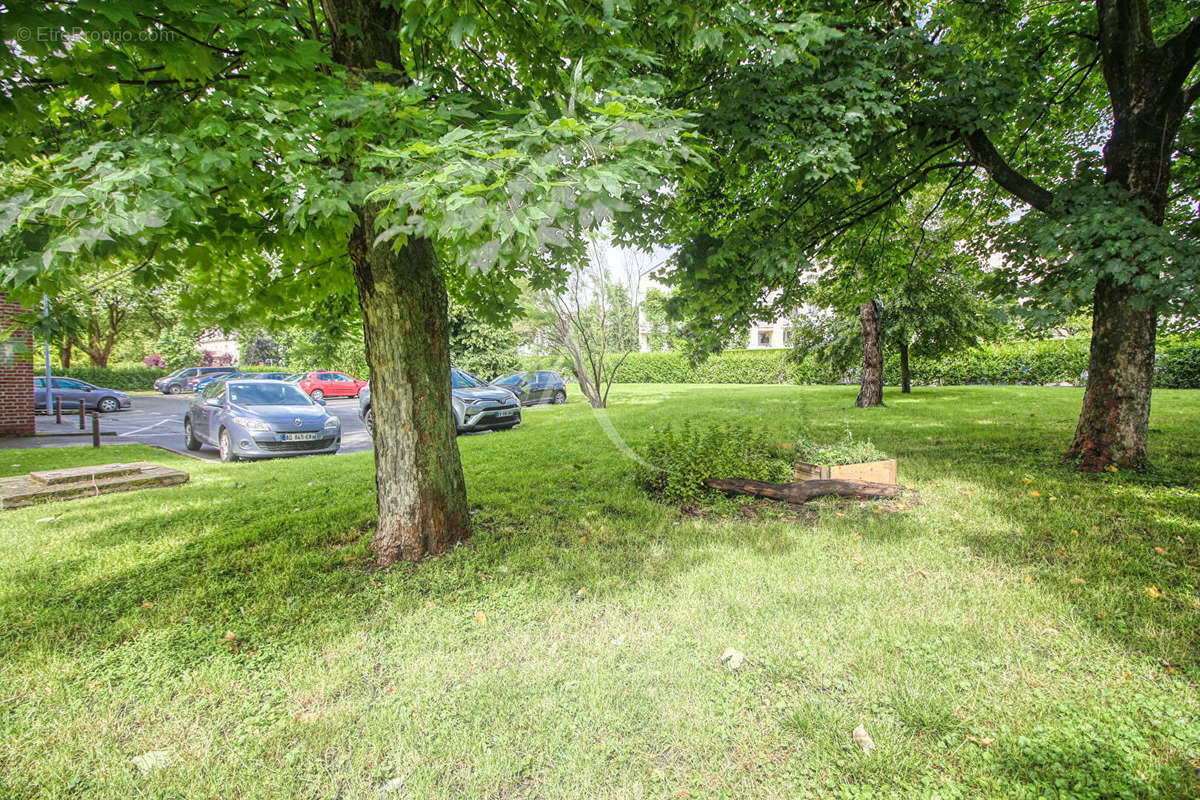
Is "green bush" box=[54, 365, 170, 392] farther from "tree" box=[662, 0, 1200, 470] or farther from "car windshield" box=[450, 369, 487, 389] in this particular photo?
"tree" box=[662, 0, 1200, 470]

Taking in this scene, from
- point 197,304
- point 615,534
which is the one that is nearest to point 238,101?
point 197,304

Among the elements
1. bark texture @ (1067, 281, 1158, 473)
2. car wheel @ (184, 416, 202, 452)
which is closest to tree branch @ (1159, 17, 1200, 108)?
bark texture @ (1067, 281, 1158, 473)

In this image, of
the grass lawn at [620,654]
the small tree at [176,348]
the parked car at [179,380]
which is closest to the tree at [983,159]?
the grass lawn at [620,654]

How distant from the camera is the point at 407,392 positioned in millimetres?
3830

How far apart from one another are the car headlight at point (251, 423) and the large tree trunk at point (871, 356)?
599 inches

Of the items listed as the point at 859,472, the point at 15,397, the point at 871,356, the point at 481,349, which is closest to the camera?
the point at 859,472

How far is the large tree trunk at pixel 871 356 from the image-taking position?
14.4 metres

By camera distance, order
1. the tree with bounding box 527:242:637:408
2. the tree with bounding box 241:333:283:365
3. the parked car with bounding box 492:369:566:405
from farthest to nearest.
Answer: the tree with bounding box 241:333:283:365 → the parked car with bounding box 492:369:566:405 → the tree with bounding box 527:242:637:408

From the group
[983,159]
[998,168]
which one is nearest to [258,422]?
[983,159]

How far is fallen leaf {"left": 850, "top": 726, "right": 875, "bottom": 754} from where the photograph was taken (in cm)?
204

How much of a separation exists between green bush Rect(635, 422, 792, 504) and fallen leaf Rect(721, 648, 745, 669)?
2.69m

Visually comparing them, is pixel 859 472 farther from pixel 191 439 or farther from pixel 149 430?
pixel 149 430

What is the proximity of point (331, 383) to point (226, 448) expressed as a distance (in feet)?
67.3

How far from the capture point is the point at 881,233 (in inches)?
320
